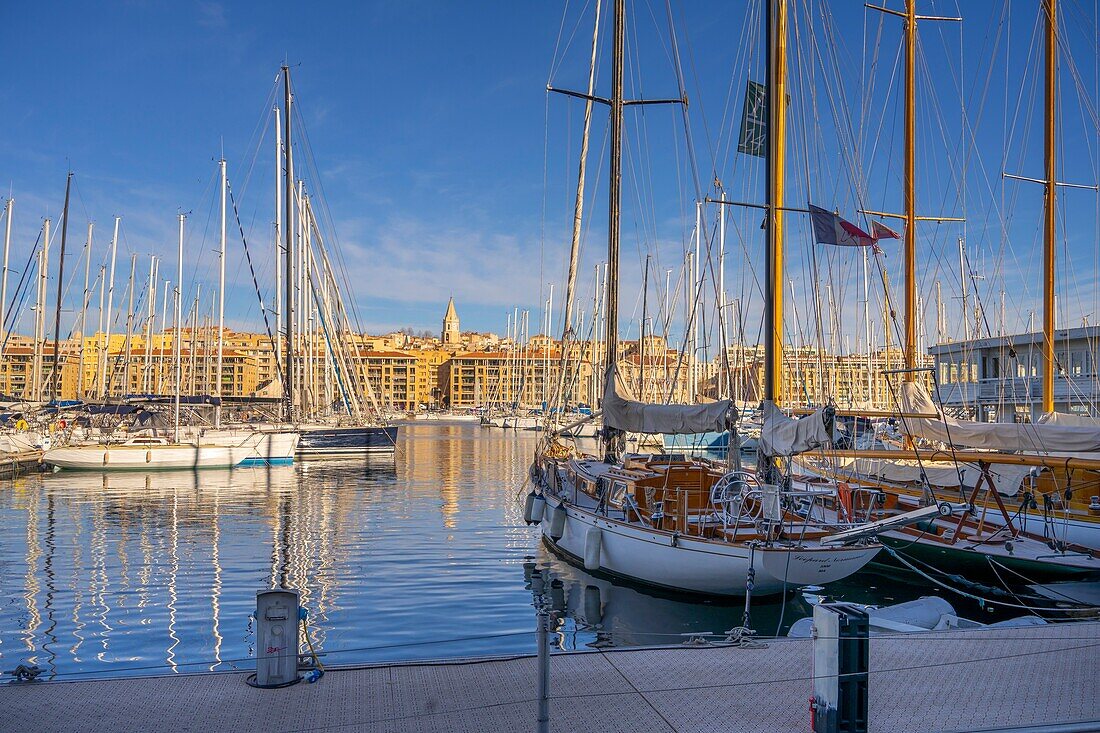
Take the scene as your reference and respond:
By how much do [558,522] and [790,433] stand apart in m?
5.54

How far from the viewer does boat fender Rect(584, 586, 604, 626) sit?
44.4 feet

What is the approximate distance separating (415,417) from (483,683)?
514 ft

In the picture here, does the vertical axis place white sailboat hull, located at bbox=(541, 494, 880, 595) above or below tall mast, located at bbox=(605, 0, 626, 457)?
below

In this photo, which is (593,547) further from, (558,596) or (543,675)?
(543,675)

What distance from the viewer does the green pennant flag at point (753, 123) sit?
665 inches

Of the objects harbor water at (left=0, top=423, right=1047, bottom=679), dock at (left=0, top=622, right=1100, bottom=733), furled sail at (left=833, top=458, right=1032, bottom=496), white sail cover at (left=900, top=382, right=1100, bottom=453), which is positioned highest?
white sail cover at (left=900, top=382, right=1100, bottom=453)

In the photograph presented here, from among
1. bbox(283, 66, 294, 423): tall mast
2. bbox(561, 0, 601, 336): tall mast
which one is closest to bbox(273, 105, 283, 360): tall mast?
bbox(283, 66, 294, 423): tall mast

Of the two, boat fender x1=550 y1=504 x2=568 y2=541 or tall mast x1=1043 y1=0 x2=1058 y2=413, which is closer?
boat fender x1=550 y1=504 x2=568 y2=541

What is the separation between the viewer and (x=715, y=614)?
44.3ft

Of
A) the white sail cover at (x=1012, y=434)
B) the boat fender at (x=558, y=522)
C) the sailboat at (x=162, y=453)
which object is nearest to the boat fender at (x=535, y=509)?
the boat fender at (x=558, y=522)

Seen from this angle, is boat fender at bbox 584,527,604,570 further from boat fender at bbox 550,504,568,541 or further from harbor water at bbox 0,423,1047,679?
boat fender at bbox 550,504,568,541

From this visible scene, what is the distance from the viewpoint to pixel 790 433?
13672mm

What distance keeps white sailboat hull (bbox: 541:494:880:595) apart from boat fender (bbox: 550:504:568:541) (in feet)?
5.60

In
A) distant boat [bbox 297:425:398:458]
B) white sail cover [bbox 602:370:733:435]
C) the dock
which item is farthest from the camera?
distant boat [bbox 297:425:398:458]
